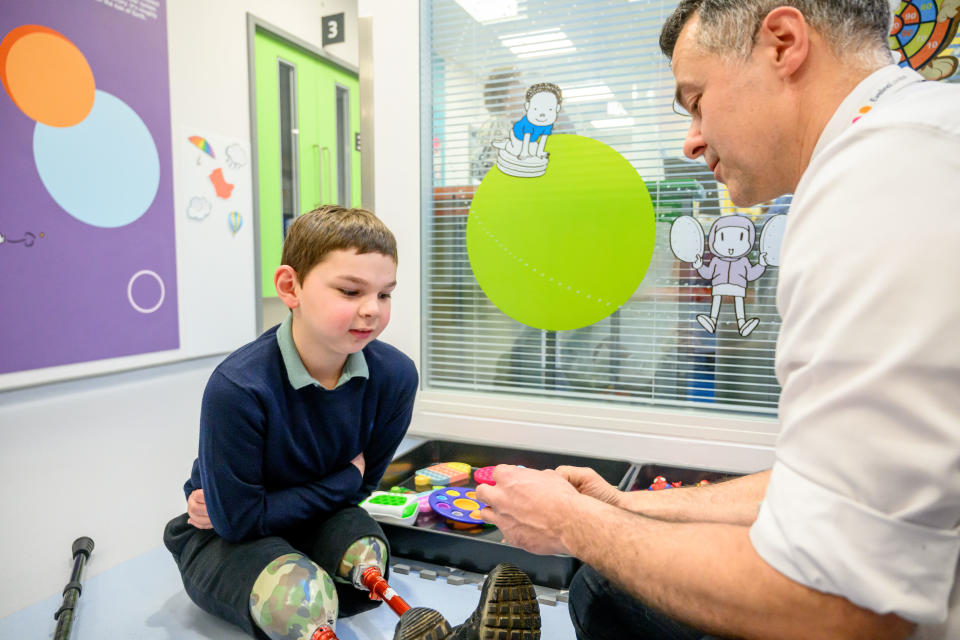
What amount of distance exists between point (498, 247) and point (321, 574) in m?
1.04

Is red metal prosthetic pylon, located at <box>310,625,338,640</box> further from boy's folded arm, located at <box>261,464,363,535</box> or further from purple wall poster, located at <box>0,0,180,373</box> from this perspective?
purple wall poster, located at <box>0,0,180,373</box>

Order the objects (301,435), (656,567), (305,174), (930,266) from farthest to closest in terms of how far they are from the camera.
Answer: (305,174), (301,435), (656,567), (930,266)

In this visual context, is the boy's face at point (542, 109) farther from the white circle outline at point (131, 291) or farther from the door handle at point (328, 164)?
the door handle at point (328, 164)

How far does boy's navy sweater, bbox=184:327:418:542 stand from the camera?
3.29 ft

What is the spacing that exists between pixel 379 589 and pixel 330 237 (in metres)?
0.62

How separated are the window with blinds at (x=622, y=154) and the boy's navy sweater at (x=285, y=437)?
588 millimetres

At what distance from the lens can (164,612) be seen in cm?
111

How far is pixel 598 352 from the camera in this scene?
1.70 m

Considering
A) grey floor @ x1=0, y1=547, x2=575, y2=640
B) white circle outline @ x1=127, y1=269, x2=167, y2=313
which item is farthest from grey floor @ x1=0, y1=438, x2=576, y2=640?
white circle outline @ x1=127, y1=269, x2=167, y2=313

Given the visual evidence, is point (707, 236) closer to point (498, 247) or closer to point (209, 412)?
point (498, 247)

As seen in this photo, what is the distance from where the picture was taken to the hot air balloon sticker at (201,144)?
82.6 inches

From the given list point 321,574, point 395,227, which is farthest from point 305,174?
point 321,574

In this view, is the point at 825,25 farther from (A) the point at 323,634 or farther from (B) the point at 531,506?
(A) the point at 323,634

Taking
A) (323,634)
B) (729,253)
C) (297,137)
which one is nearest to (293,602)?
(323,634)
